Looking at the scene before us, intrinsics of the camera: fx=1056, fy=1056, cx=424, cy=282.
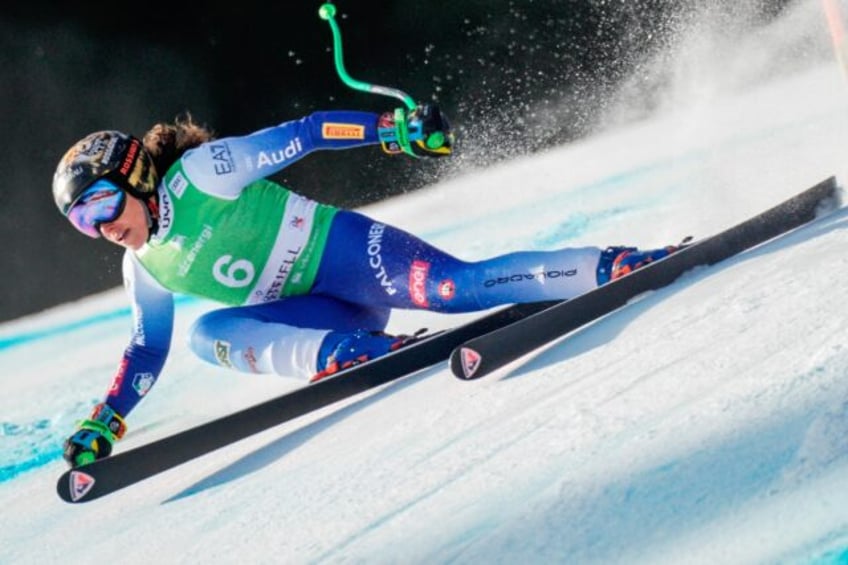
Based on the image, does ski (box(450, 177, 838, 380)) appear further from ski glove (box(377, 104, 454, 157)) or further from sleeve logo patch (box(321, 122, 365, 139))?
sleeve logo patch (box(321, 122, 365, 139))

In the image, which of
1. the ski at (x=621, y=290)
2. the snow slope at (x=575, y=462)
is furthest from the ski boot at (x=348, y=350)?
the ski at (x=621, y=290)

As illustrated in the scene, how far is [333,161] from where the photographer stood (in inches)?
272

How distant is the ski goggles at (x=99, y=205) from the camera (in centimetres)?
283

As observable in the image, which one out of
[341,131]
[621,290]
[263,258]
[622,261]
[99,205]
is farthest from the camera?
[263,258]

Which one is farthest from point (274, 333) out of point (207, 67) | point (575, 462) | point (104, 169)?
point (207, 67)

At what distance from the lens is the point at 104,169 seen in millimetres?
2844

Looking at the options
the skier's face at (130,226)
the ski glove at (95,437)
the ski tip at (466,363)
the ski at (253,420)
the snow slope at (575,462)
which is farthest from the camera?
the skier's face at (130,226)

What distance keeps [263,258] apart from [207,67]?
3869 millimetres

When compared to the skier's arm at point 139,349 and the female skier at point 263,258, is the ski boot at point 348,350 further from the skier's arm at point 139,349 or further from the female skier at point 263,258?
the skier's arm at point 139,349

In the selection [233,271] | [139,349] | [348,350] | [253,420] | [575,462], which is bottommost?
[575,462]

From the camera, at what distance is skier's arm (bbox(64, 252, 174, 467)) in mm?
2984

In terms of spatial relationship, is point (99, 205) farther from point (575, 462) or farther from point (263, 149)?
point (575, 462)

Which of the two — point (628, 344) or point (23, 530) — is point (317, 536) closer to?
point (628, 344)

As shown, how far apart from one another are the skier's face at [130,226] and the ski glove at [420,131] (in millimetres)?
711
